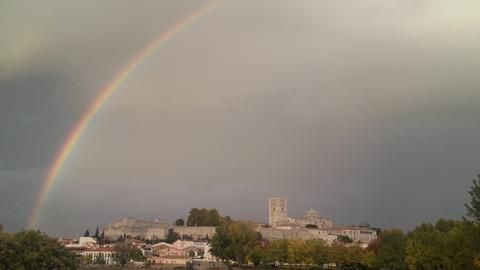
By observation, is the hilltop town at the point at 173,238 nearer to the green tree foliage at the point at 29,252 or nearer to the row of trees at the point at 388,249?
the row of trees at the point at 388,249

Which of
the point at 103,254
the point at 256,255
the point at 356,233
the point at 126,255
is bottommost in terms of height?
the point at 103,254

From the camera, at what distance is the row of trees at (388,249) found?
44200mm

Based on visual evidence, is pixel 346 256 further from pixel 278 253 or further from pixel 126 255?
pixel 126 255

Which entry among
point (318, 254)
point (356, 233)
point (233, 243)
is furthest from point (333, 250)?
point (356, 233)

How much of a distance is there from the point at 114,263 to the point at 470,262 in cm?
8843

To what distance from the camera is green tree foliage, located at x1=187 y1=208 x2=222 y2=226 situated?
165750mm

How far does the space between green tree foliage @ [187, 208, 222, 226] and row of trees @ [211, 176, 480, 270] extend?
74.1 meters

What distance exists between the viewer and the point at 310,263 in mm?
81125

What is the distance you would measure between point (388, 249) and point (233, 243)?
1104 inches

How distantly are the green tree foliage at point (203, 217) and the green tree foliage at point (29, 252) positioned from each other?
375ft

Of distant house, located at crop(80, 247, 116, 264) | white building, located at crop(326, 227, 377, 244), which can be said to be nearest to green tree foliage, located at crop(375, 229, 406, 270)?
distant house, located at crop(80, 247, 116, 264)

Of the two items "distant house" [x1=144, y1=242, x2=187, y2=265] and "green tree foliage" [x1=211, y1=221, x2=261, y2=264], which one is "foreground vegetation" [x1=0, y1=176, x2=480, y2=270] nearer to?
"green tree foliage" [x1=211, y1=221, x2=261, y2=264]

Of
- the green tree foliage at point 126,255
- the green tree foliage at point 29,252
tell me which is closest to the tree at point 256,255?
the green tree foliage at point 126,255

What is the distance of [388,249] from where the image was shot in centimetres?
6397
